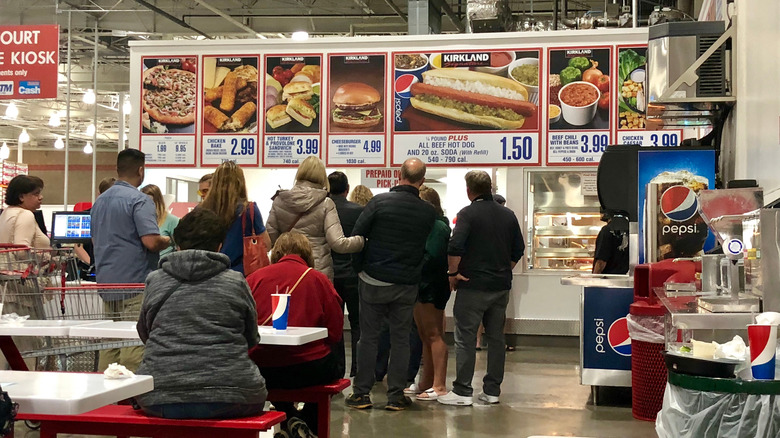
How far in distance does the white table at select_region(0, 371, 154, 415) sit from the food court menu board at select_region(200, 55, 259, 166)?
672cm

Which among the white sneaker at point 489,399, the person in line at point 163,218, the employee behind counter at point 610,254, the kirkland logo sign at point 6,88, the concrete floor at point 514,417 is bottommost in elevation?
the concrete floor at point 514,417

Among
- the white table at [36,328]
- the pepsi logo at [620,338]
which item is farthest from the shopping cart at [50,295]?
the pepsi logo at [620,338]

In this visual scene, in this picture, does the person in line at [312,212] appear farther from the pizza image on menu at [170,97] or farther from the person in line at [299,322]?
the pizza image on menu at [170,97]

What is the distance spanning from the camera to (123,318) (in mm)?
4031

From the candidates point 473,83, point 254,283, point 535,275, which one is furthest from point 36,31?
point 254,283

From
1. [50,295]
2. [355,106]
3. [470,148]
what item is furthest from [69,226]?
[50,295]

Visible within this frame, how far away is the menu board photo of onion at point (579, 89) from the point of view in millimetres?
8680

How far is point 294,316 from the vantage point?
424 cm

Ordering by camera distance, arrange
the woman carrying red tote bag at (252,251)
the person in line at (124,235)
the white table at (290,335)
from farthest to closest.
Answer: the woman carrying red tote bag at (252,251) → the person in line at (124,235) → the white table at (290,335)

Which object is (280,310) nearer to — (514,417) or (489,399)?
(514,417)

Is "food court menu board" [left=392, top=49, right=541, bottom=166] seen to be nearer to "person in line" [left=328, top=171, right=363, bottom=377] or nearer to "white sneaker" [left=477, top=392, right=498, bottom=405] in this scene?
"person in line" [left=328, top=171, right=363, bottom=377]

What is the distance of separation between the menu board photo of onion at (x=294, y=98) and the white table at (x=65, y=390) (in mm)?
6659

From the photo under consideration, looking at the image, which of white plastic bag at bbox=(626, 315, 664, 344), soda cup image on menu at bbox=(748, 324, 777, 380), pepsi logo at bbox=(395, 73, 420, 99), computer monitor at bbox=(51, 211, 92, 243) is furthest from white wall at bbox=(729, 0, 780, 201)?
computer monitor at bbox=(51, 211, 92, 243)

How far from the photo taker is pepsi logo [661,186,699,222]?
5.27 meters
